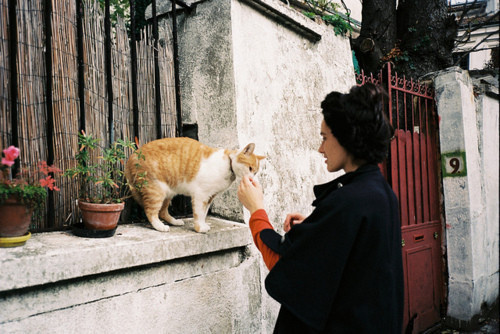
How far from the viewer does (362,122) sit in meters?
1.41

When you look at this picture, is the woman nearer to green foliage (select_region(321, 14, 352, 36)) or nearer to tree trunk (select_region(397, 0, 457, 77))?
green foliage (select_region(321, 14, 352, 36))

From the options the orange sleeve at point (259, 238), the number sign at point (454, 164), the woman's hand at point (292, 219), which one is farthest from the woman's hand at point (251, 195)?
the number sign at point (454, 164)

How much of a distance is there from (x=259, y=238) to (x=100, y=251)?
0.78 meters

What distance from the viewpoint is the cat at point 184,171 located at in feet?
6.96

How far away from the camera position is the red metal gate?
401 cm

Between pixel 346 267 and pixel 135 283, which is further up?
pixel 346 267

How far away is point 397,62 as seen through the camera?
503 centimetres

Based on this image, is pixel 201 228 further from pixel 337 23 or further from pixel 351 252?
pixel 337 23

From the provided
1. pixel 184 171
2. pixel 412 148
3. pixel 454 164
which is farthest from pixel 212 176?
pixel 454 164

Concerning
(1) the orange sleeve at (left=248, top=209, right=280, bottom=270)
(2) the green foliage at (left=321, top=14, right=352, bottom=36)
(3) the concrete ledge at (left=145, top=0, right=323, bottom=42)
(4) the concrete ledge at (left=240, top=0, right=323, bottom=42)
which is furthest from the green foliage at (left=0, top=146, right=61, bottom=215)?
(2) the green foliage at (left=321, top=14, right=352, bottom=36)

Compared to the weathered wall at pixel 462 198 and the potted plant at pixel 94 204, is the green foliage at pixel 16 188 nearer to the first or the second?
the potted plant at pixel 94 204

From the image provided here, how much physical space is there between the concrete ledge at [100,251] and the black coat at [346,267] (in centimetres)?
79

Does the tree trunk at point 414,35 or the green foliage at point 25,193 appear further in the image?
the tree trunk at point 414,35

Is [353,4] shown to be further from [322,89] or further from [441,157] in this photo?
[322,89]
